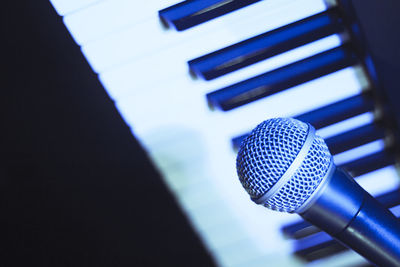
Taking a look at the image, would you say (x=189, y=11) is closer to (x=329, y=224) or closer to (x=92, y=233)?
(x=329, y=224)

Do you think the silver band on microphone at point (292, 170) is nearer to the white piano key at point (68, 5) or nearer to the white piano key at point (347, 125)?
the white piano key at point (347, 125)

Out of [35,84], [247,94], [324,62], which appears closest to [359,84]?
[324,62]

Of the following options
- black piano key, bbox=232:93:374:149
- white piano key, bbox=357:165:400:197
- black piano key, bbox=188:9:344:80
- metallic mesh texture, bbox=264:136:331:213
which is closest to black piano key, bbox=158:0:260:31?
black piano key, bbox=188:9:344:80

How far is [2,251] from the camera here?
1.91 metres

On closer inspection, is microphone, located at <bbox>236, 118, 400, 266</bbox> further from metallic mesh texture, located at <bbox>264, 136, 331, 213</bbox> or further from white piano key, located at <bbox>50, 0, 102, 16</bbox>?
white piano key, located at <bbox>50, 0, 102, 16</bbox>

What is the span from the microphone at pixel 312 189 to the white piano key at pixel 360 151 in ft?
1.86

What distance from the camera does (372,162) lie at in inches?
63.1

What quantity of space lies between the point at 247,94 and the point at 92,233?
82 cm

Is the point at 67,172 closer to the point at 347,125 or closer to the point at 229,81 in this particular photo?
the point at 229,81

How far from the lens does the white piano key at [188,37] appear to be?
1349mm

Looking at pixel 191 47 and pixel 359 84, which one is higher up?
pixel 191 47

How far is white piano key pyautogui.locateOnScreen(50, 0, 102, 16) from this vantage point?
1.30m

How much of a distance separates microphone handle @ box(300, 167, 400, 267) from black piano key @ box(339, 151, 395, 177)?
1.89ft

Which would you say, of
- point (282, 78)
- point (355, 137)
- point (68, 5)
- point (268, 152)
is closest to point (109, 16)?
point (68, 5)
